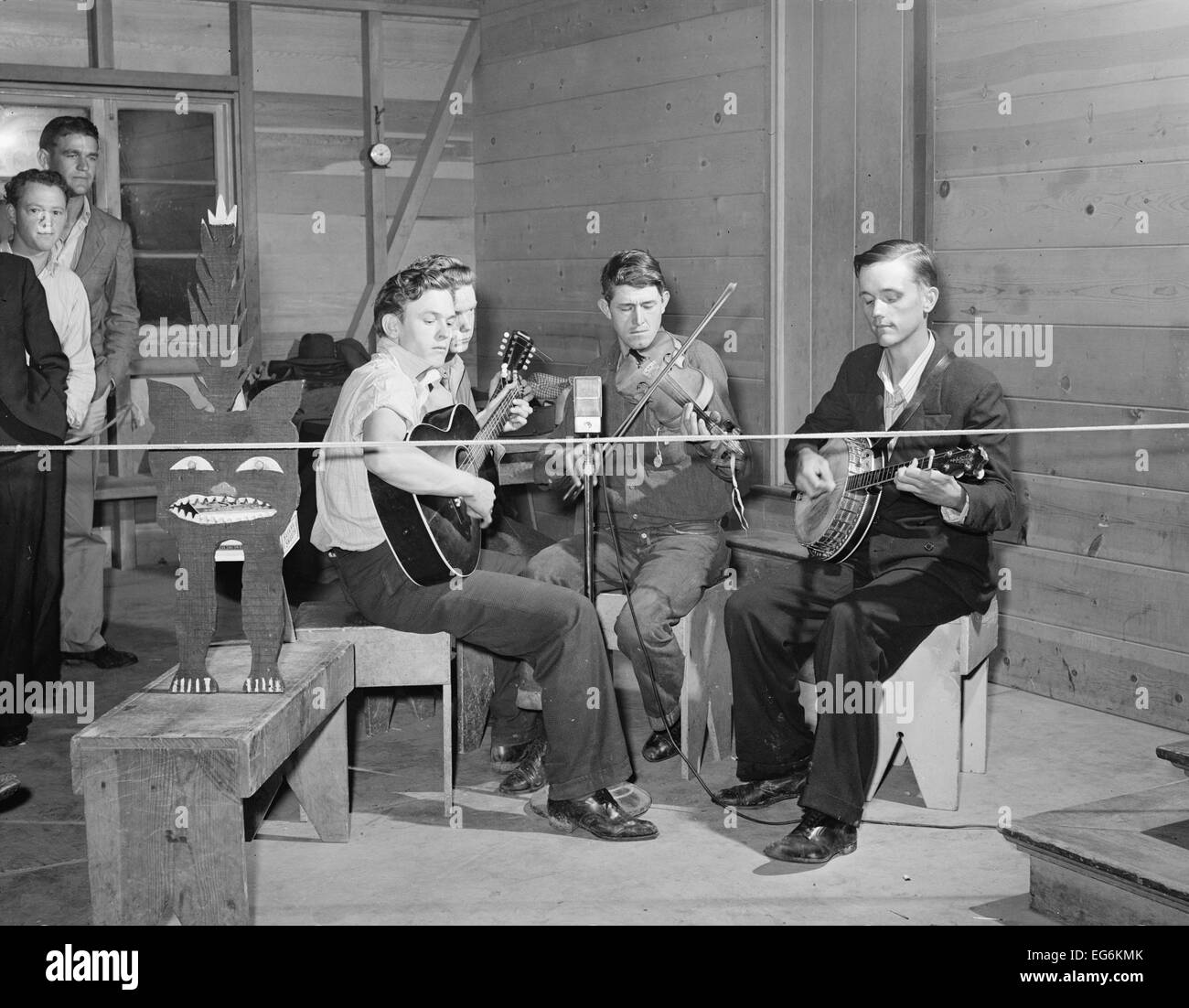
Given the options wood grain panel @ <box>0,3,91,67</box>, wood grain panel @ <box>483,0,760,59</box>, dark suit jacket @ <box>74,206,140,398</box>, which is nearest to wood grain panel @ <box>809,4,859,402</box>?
wood grain panel @ <box>483,0,760,59</box>

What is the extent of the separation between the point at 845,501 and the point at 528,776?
109 cm

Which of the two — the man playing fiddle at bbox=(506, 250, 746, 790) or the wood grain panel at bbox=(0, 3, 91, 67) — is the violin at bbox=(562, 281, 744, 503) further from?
the wood grain panel at bbox=(0, 3, 91, 67)

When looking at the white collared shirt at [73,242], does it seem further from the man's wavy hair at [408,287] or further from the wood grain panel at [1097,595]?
the wood grain panel at [1097,595]

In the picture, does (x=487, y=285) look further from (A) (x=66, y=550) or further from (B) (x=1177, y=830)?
(B) (x=1177, y=830)

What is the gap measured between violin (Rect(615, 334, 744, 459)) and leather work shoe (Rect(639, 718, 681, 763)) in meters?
0.80

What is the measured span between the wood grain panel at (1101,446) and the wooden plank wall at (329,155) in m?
3.46

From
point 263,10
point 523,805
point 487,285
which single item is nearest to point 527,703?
point 523,805

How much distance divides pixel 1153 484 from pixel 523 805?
2.03 meters

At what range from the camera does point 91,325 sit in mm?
5254

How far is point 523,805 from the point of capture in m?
3.78

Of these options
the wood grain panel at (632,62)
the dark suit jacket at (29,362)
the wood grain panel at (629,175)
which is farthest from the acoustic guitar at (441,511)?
the wood grain panel at (632,62)

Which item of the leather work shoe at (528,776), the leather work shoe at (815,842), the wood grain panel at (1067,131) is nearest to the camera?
the leather work shoe at (815,842)

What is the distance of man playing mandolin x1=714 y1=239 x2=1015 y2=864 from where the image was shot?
3379 mm

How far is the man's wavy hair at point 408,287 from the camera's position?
3656 mm
